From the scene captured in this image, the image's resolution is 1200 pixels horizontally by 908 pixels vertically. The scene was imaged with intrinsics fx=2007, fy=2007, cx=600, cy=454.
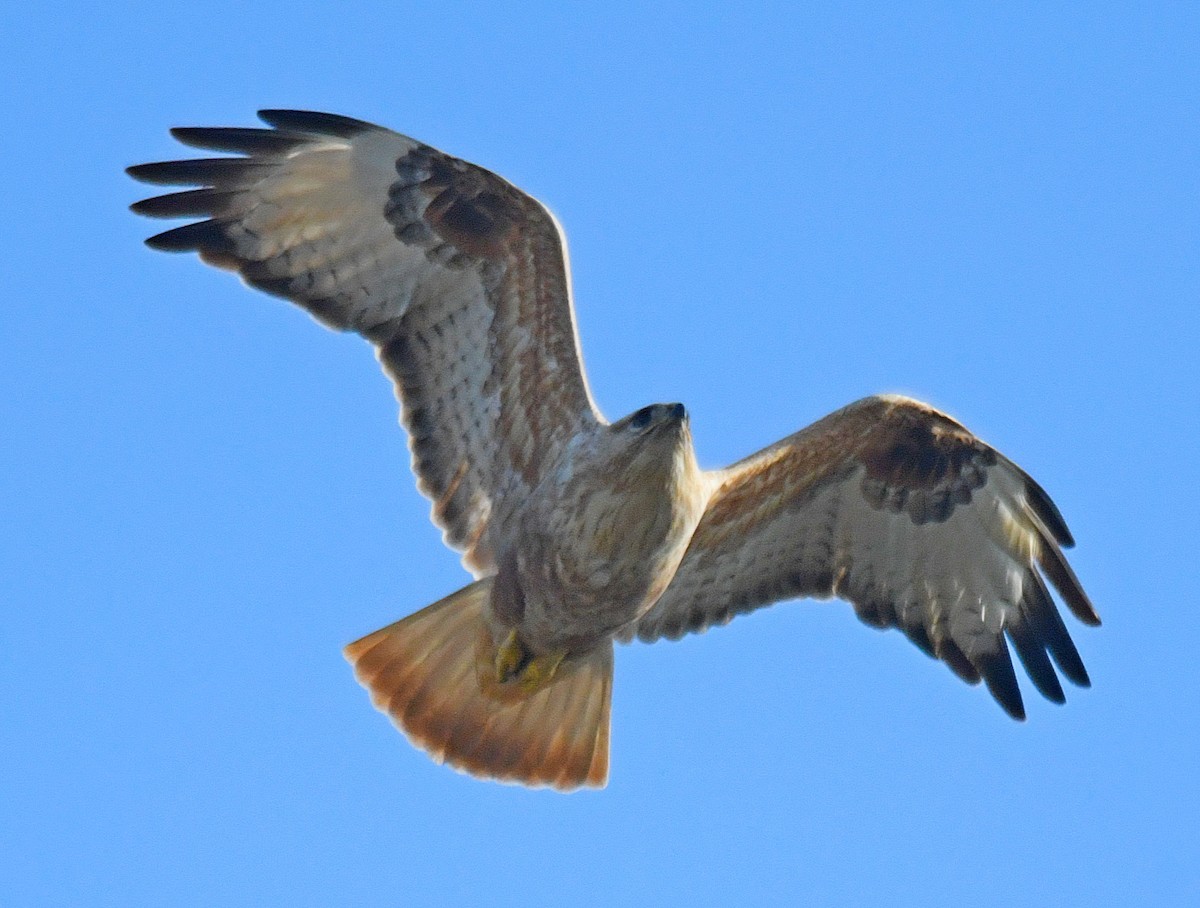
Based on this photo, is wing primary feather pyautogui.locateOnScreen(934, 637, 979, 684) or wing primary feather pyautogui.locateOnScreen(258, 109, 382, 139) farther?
wing primary feather pyautogui.locateOnScreen(934, 637, 979, 684)

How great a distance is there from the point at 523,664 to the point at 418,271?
1926 mm

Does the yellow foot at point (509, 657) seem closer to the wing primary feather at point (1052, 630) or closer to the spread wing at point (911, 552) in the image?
the spread wing at point (911, 552)

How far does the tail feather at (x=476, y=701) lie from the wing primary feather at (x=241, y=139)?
226cm

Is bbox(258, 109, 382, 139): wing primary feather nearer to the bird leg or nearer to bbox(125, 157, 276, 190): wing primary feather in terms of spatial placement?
bbox(125, 157, 276, 190): wing primary feather

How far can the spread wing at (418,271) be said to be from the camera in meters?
9.29

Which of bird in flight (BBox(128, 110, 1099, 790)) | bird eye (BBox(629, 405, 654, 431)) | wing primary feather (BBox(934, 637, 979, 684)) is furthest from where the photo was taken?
wing primary feather (BBox(934, 637, 979, 684))

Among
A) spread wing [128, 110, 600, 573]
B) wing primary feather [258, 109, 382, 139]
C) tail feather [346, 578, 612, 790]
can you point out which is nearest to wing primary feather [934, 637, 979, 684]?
tail feather [346, 578, 612, 790]

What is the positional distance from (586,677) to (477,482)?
108 cm

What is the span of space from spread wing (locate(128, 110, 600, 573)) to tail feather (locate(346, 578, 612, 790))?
14.6 inches

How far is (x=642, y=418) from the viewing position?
8.59 metres

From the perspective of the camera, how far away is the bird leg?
367 inches

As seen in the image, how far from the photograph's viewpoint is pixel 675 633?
10.2m

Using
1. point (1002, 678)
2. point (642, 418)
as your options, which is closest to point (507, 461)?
point (642, 418)

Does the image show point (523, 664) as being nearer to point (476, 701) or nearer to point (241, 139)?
point (476, 701)
